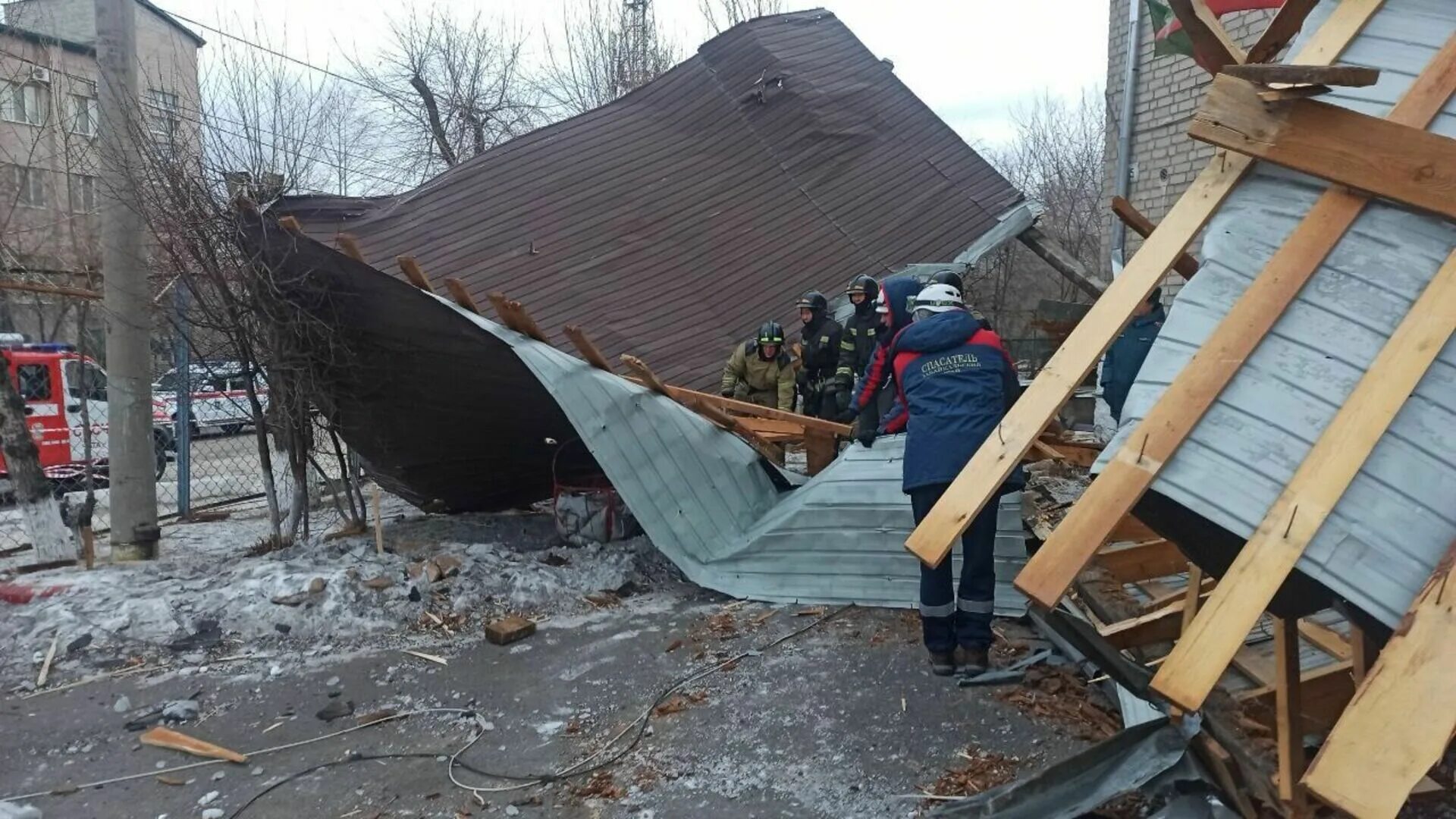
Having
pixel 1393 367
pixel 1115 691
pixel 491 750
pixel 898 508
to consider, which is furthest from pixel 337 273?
pixel 1393 367

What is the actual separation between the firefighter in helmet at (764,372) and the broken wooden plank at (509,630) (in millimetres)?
3735

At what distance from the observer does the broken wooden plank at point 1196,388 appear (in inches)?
85.0

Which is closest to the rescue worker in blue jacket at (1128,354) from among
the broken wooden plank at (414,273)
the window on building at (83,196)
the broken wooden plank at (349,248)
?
the broken wooden plank at (414,273)

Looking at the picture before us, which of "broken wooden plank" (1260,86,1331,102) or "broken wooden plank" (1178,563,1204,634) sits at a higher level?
"broken wooden plank" (1260,86,1331,102)

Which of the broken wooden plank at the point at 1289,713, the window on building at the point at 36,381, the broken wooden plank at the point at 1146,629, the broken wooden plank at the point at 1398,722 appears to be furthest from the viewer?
the window on building at the point at 36,381

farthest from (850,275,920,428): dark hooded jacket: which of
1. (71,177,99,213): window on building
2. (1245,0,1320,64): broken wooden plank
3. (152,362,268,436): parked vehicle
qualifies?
(71,177,99,213): window on building

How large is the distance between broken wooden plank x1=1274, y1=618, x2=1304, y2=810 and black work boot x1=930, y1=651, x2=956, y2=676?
1.59 m

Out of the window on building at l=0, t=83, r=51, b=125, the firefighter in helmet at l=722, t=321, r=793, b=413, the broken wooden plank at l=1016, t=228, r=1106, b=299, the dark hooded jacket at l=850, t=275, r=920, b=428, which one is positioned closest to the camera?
the dark hooded jacket at l=850, t=275, r=920, b=428

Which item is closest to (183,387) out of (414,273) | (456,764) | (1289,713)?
(414,273)

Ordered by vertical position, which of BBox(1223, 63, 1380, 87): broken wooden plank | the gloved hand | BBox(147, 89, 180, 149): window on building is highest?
BBox(147, 89, 180, 149): window on building

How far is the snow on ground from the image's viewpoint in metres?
4.91

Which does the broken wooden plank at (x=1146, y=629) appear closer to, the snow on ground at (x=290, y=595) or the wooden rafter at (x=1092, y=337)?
the wooden rafter at (x=1092, y=337)

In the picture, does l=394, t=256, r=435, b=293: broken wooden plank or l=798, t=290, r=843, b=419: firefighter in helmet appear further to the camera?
l=798, t=290, r=843, b=419: firefighter in helmet

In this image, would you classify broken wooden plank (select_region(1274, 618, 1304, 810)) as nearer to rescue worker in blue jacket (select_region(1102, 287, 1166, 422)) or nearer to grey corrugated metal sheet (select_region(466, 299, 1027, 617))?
grey corrugated metal sheet (select_region(466, 299, 1027, 617))
